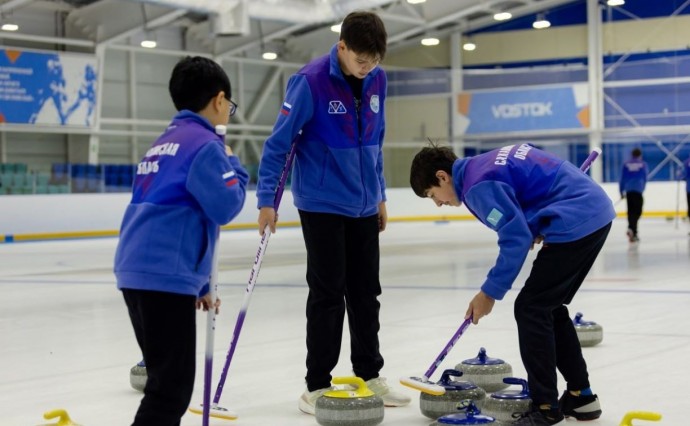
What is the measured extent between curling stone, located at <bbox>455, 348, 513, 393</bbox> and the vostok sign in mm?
24902

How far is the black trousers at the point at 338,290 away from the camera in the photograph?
385cm

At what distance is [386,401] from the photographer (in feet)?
12.5

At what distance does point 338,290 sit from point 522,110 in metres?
25.4

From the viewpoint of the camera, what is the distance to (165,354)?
2605mm

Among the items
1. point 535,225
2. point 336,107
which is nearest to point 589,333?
point 535,225

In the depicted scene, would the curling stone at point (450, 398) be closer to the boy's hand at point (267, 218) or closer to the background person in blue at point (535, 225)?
the background person in blue at point (535, 225)

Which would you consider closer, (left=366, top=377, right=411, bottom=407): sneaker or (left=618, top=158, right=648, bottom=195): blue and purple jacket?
(left=366, top=377, right=411, bottom=407): sneaker

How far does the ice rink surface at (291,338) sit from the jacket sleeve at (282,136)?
0.80 meters

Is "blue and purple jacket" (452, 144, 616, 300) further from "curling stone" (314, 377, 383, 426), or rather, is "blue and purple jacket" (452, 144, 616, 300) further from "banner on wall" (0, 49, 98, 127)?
"banner on wall" (0, 49, 98, 127)

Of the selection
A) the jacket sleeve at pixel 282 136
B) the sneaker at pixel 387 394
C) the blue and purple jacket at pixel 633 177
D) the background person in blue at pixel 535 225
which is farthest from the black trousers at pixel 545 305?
the blue and purple jacket at pixel 633 177

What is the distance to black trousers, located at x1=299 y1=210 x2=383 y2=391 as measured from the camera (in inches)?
152

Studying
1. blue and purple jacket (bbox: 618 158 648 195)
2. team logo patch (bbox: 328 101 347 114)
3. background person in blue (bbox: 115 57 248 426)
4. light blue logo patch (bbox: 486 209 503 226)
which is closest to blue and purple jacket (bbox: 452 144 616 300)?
light blue logo patch (bbox: 486 209 503 226)

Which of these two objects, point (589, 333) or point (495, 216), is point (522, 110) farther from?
point (495, 216)

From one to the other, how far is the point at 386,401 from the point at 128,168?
19.0m
